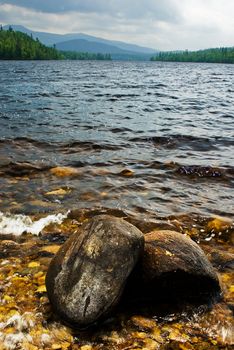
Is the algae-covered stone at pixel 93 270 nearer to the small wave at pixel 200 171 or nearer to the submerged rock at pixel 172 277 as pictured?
the submerged rock at pixel 172 277

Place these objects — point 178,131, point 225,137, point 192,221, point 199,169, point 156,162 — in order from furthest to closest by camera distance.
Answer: point 178,131
point 225,137
point 156,162
point 199,169
point 192,221

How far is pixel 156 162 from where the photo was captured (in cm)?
1298

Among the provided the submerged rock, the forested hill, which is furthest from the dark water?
the forested hill

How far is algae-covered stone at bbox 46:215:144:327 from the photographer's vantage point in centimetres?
471

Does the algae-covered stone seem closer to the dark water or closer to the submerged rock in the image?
the submerged rock

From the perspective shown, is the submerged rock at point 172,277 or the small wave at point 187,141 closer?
the submerged rock at point 172,277

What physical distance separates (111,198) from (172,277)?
15.0 ft

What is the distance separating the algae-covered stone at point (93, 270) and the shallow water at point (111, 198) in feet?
0.96

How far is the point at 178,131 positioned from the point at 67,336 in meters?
14.8

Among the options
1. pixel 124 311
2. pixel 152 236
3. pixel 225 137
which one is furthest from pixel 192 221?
pixel 225 137

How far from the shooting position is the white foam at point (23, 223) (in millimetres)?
7609

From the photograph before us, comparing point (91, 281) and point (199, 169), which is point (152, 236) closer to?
point (91, 281)

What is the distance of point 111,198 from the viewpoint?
31.9 ft

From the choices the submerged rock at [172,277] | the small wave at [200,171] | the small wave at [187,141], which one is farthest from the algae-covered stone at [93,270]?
the small wave at [187,141]
